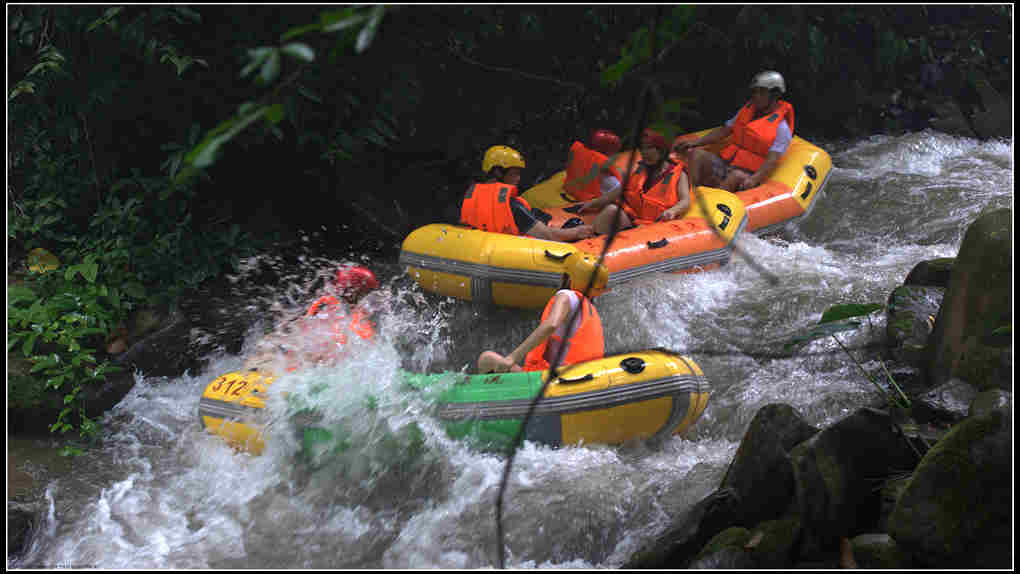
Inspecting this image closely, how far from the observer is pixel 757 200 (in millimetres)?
7500

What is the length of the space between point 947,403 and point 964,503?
109 centimetres

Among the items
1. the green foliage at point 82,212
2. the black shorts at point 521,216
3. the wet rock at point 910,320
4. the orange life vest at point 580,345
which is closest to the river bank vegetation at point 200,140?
the green foliage at point 82,212

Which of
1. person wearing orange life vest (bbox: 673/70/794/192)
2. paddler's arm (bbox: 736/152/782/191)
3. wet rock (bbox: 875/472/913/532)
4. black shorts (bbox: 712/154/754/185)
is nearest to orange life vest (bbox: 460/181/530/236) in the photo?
person wearing orange life vest (bbox: 673/70/794/192)

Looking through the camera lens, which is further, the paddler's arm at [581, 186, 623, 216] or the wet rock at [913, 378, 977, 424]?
the paddler's arm at [581, 186, 623, 216]

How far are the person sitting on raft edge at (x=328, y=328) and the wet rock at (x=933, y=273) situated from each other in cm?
376

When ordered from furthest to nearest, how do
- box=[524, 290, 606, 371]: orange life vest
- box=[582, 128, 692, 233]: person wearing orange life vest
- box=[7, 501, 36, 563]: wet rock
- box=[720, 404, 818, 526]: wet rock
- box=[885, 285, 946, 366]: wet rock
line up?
1. box=[582, 128, 692, 233]: person wearing orange life vest
2. box=[524, 290, 606, 371]: orange life vest
3. box=[885, 285, 946, 366]: wet rock
4. box=[7, 501, 36, 563]: wet rock
5. box=[720, 404, 818, 526]: wet rock

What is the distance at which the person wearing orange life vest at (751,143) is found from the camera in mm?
7797

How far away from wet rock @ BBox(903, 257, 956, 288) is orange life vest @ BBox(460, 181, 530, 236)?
296 cm

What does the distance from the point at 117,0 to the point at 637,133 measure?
4.00ft

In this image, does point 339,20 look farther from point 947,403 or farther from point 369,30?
point 947,403

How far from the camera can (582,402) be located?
4.31m

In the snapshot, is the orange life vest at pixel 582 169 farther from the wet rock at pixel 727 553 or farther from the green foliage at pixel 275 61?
the green foliage at pixel 275 61

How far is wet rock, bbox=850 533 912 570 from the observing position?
256cm

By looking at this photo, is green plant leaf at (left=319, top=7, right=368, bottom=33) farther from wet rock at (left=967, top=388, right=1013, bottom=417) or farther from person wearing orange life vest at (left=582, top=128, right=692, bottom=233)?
person wearing orange life vest at (left=582, top=128, right=692, bottom=233)
